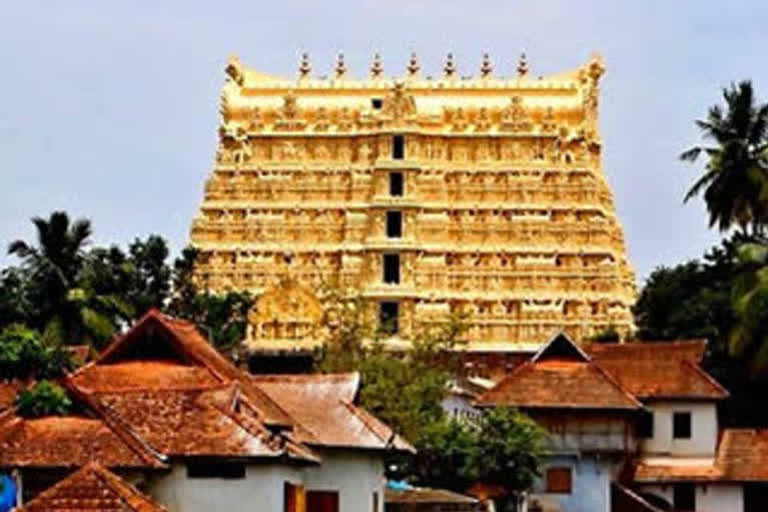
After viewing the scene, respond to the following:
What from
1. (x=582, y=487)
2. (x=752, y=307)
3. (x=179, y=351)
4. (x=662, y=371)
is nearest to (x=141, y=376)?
Result: (x=179, y=351)

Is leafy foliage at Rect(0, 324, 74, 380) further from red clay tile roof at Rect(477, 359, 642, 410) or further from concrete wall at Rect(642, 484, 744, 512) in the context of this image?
concrete wall at Rect(642, 484, 744, 512)

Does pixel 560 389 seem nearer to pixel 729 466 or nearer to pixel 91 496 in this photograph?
pixel 729 466

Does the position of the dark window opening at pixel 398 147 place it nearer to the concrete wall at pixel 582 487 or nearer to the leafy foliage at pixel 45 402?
the concrete wall at pixel 582 487

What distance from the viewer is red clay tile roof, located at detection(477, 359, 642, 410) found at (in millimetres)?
62188

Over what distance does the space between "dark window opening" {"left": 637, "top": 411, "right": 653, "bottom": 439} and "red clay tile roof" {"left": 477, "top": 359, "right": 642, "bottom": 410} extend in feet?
10.3

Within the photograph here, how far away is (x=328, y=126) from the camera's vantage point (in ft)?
344

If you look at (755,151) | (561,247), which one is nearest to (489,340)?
(561,247)

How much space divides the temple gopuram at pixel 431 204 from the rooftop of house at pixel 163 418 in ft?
180

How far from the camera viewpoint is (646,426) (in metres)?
66.6

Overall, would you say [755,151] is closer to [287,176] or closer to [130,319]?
[130,319]

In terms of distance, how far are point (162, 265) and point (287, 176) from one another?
626 inches

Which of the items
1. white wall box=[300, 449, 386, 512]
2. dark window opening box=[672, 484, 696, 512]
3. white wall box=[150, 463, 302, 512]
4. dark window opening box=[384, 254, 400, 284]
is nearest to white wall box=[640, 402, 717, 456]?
dark window opening box=[672, 484, 696, 512]

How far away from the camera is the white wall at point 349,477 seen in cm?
4481

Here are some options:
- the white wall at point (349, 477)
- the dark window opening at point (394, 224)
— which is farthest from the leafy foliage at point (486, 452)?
the dark window opening at point (394, 224)
